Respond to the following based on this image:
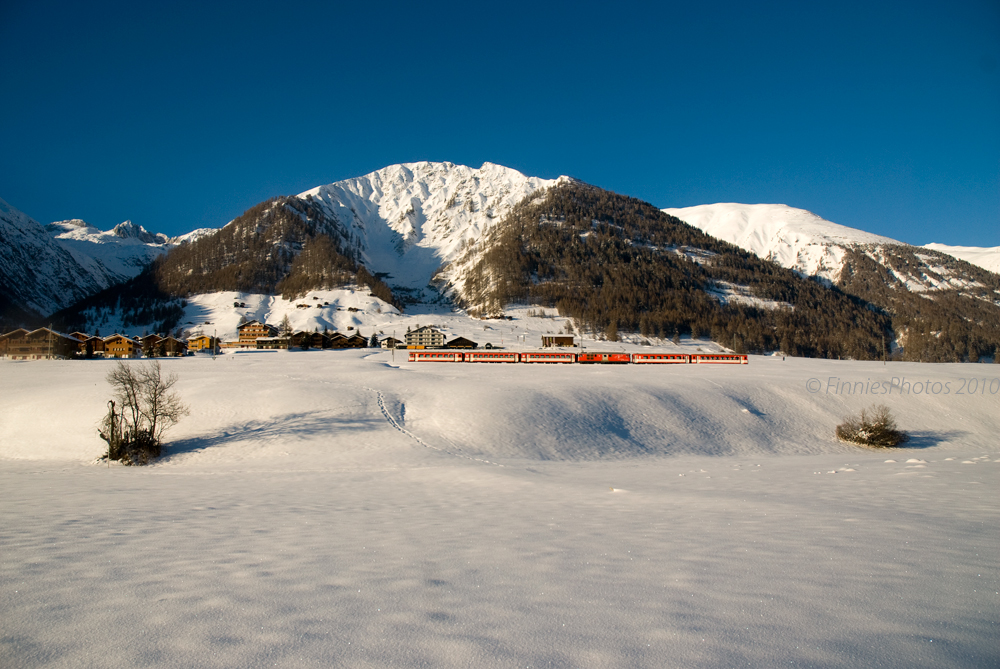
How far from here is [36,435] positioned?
31.2m

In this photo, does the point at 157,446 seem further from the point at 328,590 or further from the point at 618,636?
the point at 618,636

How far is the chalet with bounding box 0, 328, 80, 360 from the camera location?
7812cm

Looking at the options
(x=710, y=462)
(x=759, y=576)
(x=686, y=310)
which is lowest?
(x=710, y=462)

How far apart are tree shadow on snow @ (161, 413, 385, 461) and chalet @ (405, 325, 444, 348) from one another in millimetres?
95191

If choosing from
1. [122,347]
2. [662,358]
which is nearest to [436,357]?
[662,358]

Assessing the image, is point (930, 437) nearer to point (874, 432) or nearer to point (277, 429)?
point (874, 432)

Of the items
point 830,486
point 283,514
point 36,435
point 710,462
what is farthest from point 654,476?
point 36,435

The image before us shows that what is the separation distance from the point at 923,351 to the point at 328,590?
688 feet

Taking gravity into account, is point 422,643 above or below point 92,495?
above

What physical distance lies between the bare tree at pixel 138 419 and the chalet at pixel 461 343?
89131mm

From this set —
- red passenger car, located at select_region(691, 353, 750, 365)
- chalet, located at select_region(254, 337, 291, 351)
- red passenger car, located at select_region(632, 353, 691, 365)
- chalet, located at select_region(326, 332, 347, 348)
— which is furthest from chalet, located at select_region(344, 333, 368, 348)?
red passenger car, located at select_region(691, 353, 750, 365)

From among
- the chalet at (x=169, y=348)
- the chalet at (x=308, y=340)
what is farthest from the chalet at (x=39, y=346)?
the chalet at (x=308, y=340)

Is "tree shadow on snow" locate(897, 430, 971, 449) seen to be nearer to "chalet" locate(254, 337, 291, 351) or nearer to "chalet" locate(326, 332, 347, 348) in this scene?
"chalet" locate(326, 332, 347, 348)

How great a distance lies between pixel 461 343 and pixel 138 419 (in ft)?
309
